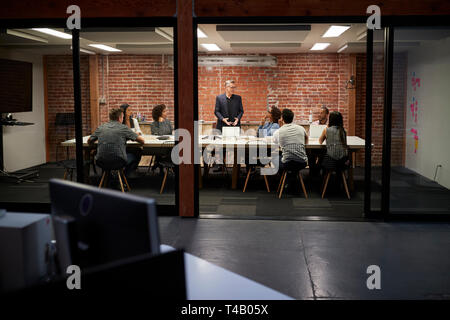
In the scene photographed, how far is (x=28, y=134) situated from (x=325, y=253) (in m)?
7.71

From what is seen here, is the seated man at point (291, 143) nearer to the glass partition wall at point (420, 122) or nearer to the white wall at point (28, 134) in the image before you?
the glass partition wall at point (420, 122)

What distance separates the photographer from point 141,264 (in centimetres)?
120

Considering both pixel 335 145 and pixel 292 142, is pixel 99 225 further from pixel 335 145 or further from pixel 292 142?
pixel 335 145

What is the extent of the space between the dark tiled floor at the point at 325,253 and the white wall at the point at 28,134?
505cm

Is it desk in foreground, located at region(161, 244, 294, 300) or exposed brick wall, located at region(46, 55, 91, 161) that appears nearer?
desk in foreground, located at region(161, 244, 294, 300)

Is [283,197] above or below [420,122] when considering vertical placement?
below

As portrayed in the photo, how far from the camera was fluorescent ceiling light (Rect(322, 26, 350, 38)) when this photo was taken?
25.0 ft

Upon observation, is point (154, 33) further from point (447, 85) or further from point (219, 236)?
point (447, 85)

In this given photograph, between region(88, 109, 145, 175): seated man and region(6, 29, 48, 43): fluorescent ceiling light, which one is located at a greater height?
region(6, 29, 48, 43): fluorescent ceiling light

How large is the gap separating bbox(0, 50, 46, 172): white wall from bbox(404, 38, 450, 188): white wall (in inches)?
289

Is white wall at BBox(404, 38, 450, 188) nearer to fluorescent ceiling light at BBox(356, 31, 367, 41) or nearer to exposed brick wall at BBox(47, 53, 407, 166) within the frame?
fluorescent ceiling light at BBox(356, 31, 367, 41)

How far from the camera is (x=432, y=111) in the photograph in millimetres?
6934

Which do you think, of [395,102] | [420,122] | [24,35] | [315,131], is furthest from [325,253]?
[24,35]

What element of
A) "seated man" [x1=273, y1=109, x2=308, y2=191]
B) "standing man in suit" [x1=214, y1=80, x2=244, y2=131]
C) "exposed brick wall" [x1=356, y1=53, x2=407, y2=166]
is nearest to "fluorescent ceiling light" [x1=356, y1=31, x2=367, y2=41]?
"exposed brick wall" [x1=356, y1=53, x2=407, y2=166]
